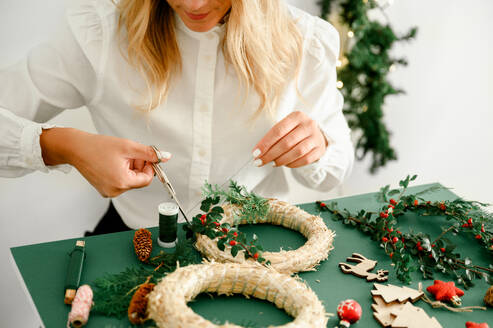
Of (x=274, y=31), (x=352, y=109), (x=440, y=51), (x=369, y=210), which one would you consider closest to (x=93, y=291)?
(x=369, y=210)

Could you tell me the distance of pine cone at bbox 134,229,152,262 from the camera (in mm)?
1049

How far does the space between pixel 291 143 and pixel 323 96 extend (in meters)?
0.40

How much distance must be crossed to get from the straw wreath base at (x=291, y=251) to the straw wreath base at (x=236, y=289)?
54 mm

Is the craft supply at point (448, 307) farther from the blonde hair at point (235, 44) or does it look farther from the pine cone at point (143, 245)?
the blonde hair at point (235, 44)

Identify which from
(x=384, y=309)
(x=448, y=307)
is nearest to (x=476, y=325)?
(x=448, y=307)

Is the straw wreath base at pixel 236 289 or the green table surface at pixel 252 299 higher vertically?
the straw wreath base at pixel 236 289

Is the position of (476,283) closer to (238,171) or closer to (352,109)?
(238,171)

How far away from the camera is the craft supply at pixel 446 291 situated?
998mm

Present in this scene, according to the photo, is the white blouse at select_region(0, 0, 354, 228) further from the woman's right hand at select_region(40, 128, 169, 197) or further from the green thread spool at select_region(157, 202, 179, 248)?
the green thread spool at select_region(157, 202, 179, 248)

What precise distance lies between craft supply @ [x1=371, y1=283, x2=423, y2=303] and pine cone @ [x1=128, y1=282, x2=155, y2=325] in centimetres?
49

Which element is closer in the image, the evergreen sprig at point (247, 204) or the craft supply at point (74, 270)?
the craft supply at point (74, 270)

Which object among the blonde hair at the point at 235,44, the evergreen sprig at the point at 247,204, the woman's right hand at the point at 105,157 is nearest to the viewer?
the woman's right hand at the point at 105,157

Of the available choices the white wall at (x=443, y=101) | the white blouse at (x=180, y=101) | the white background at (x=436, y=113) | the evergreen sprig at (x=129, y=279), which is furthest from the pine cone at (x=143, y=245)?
the white wall at (x=443, y=101)

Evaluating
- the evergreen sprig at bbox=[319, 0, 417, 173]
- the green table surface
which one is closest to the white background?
the evergreen sprig at bbox=[319, 0, 417, 173]
